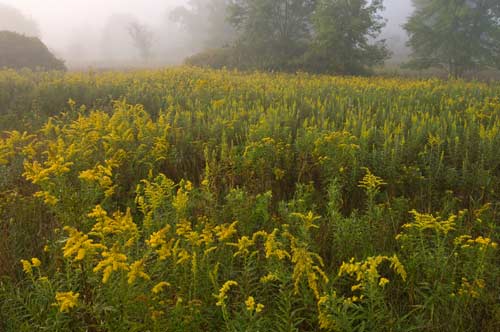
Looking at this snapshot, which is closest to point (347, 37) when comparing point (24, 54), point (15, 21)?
point (24, 54)

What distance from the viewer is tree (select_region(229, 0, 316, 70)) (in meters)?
21.5

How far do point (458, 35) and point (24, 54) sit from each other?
77.3ft

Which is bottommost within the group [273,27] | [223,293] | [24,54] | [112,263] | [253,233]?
[253,233]

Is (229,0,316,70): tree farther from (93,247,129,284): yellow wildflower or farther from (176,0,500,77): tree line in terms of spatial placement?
(93,247,129,284): yellow wildflower

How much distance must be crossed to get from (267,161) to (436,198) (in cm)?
195

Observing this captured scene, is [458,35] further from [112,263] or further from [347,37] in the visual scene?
[112,263]

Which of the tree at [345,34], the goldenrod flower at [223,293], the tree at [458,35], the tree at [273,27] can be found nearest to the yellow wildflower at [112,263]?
the goldenrod flower at [223,293]

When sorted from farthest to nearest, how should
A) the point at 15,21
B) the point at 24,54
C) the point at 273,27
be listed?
the point at 15,21 < the point at 273,27 < the point at 24,54

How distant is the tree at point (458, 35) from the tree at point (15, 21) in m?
55.7

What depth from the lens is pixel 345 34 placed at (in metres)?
18.4

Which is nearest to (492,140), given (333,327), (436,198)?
(436,198)

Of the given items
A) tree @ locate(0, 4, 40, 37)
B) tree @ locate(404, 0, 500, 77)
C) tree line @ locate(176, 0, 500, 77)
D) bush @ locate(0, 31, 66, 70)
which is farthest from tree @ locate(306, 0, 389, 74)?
tree @ locate(0, 4, 40, 37)

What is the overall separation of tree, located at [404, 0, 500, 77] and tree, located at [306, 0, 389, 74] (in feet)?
10.7

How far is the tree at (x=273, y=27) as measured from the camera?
2147 cm
